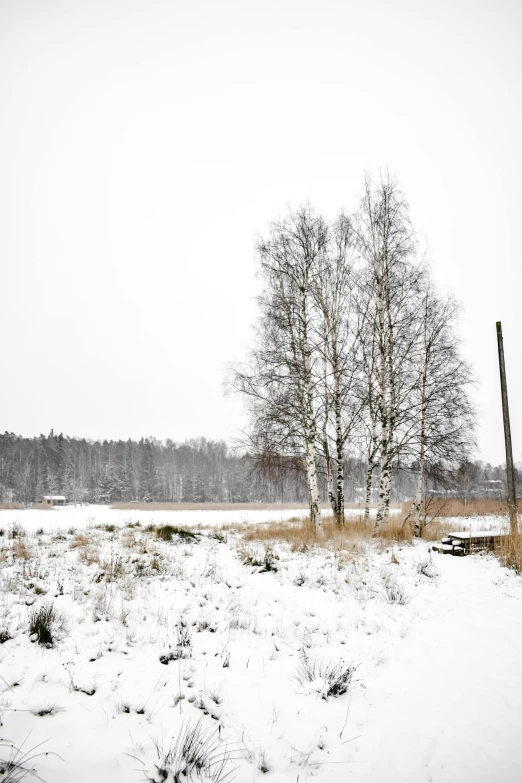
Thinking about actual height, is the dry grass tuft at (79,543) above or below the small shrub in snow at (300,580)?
above

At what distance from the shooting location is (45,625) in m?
3.91

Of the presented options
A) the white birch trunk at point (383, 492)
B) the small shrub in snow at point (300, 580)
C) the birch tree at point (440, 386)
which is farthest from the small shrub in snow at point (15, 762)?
the birch tree at point (440, 386)

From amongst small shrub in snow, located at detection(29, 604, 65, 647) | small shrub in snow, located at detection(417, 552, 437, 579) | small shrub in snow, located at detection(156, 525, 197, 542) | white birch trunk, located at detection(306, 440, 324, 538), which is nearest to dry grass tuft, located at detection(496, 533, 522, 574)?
small shrub in snow, located at detection(417, 552, 437, 579)

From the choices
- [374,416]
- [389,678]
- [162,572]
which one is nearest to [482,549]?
[374,416]

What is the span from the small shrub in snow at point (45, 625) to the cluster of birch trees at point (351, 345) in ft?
25.1

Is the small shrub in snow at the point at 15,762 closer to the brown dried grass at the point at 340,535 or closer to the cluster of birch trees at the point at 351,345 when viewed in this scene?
the brown dried grass at the point at 340,535

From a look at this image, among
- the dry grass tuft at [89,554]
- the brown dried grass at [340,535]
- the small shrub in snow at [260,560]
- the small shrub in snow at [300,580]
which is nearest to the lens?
the small shrub in snow at [300,580]

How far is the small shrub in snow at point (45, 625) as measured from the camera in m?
3.78

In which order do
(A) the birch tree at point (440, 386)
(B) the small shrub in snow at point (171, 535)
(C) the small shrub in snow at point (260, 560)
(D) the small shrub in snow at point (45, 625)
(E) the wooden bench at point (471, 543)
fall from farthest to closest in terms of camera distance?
(A) the birch tree at point (440, 386)
(B) the small shrub in snow at point (171, 535)
(E) the wooden bench at point (471, 543)
(C) the small shrub in snow at point (260, 560)
(D) the small shrub in snow at point (45, 625)

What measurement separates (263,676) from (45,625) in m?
2.43

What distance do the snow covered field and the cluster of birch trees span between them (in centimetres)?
559

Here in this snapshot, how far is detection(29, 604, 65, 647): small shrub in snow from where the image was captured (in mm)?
3781

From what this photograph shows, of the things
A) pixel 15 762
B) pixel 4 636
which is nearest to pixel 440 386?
pixel 4 636

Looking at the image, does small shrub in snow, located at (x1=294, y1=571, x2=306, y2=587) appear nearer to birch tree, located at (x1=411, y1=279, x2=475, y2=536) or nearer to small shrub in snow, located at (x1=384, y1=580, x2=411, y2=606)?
small shrub in snow, located at (x1=384, y1=580, x2=411, y2=606)
